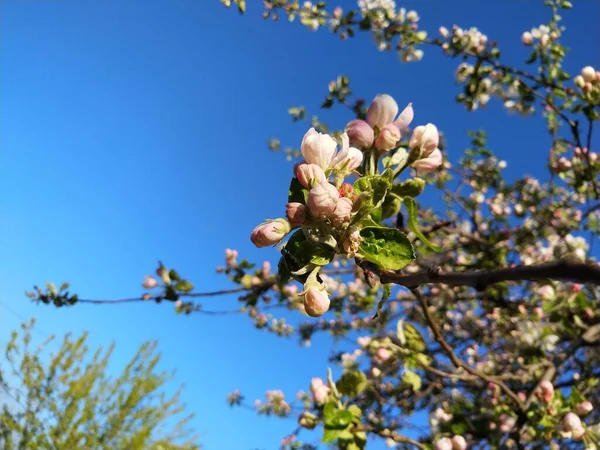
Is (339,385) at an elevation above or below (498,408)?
below

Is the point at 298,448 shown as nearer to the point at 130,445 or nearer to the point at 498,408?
the point at 498,408

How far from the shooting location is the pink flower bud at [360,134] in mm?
988

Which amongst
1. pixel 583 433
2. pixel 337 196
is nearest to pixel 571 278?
pixel 337 196

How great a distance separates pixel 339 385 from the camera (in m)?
1.76

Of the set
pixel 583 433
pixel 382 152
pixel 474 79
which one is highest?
pixel 474 79

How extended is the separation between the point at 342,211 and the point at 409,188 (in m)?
0.28

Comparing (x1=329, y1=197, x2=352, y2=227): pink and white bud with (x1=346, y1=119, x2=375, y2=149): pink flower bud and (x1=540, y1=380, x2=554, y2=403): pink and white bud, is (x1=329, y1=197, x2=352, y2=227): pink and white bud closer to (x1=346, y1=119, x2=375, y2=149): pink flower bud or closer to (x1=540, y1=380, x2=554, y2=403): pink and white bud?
(x1=346, y1=119, x2=375, y2=149): pink flower bud

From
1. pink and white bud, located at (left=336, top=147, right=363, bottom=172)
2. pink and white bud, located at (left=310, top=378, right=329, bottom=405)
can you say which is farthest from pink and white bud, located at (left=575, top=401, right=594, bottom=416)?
pink and white bud, located at (left=336, top=147, right=363, bottom=172)

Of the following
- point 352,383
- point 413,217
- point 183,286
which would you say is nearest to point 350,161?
point 413,217

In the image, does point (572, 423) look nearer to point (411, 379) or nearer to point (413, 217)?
point (411, 379)

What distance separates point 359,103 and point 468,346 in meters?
2.62

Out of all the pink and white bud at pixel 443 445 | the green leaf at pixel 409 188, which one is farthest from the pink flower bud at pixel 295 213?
the pink and white bud at pixel 443 445

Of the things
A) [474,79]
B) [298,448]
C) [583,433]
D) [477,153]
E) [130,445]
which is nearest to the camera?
[583,433]

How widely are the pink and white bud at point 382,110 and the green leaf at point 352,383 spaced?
105 centimetres
